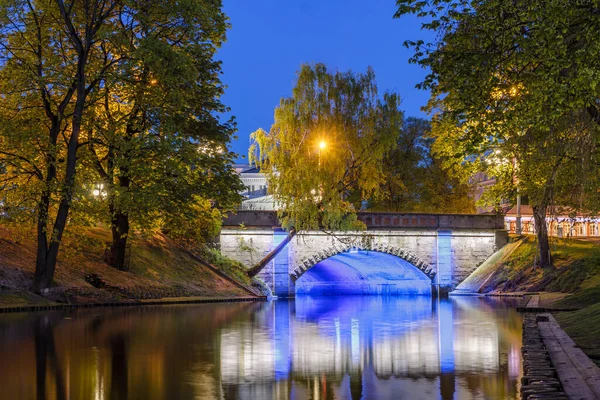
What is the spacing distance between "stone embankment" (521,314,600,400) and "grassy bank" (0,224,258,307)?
1767cm

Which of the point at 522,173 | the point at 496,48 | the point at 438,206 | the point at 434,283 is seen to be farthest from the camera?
the point at 438,206

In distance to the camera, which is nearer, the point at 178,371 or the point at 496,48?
the point at 178,371

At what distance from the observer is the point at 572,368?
1008 cm

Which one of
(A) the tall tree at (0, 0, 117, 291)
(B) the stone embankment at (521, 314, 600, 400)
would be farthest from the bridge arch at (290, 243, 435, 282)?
(B) the stone embankment at (521, 314, 600, 400)

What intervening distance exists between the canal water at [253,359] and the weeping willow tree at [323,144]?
60.3 feet

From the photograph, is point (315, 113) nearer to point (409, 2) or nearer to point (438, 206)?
point (438, 206)

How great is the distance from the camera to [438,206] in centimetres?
5969

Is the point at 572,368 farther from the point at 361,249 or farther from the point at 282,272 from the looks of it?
the point at 361,249

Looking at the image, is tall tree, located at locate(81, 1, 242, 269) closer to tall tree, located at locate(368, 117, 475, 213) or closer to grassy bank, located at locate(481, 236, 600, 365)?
grassy bank, located at locate(481, 236, 600, 365)

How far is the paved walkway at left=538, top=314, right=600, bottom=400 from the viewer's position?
8.38 m

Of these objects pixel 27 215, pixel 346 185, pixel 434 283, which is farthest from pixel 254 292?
pixel 27 215

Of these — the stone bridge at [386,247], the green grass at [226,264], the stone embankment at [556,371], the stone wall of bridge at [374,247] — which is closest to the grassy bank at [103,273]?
the green grass at [226,264]

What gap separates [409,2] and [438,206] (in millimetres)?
45364

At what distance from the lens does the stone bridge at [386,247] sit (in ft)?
148
